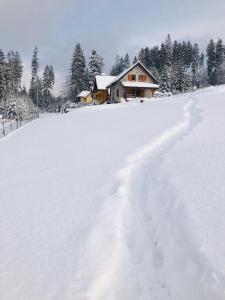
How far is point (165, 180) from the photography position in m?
8.61

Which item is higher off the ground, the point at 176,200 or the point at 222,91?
the point at 222,91

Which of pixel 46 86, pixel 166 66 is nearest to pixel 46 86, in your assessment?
pixel 46 86

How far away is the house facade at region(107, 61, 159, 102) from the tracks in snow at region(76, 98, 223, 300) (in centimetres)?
4717

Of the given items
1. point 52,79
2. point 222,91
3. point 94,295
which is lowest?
point 94,295

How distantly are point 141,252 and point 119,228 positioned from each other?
0.88 metres

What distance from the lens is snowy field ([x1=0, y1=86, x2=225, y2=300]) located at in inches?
194

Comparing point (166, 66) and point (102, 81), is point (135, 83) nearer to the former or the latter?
point (102, 81)

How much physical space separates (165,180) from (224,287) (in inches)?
170

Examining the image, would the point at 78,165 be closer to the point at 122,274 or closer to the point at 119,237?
the point at 119,237

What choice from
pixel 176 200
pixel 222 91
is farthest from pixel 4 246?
pixel 222 91

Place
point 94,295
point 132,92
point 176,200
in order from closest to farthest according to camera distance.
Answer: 1. point 94,295
2. point 176,200
3. point 132,92

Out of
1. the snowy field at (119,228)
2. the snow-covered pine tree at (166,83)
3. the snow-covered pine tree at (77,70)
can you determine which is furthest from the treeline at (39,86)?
the snowy field at (119,228)

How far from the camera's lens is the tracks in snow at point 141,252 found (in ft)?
15.9

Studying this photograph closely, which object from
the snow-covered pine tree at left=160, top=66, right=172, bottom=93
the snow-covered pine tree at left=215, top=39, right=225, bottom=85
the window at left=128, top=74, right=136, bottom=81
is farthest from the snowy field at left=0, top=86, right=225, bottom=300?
the snow-covered pine tree at left=215, top=39, right=225, bottom=85
